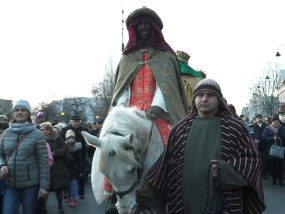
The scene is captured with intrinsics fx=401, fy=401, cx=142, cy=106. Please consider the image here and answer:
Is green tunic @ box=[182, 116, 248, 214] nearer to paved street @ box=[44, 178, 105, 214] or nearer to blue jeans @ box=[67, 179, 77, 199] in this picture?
paved street @ box=[44, 178, 105, 214]

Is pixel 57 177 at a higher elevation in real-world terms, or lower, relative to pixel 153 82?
lower

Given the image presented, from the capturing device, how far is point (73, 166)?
31.7ft

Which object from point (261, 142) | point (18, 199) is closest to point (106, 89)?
point (261, 142)

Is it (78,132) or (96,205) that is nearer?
(96,205)

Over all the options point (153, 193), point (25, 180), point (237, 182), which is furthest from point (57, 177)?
point (237, 182)

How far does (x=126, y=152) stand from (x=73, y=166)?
6295 mm

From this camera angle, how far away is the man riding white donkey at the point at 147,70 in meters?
4.86

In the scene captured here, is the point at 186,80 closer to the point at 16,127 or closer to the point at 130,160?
the point at 16,127

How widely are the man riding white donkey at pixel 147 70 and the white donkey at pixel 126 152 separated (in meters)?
0.55

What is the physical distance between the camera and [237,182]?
3.20 metres

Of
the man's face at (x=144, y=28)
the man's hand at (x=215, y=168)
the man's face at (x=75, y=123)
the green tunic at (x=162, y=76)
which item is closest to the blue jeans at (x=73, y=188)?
the man's face at (x=75, y=123)

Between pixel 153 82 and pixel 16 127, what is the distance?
187cm

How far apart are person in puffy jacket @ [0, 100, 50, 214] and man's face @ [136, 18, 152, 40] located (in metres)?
1.81

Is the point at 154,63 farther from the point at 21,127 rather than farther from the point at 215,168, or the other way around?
the point at 215,168
